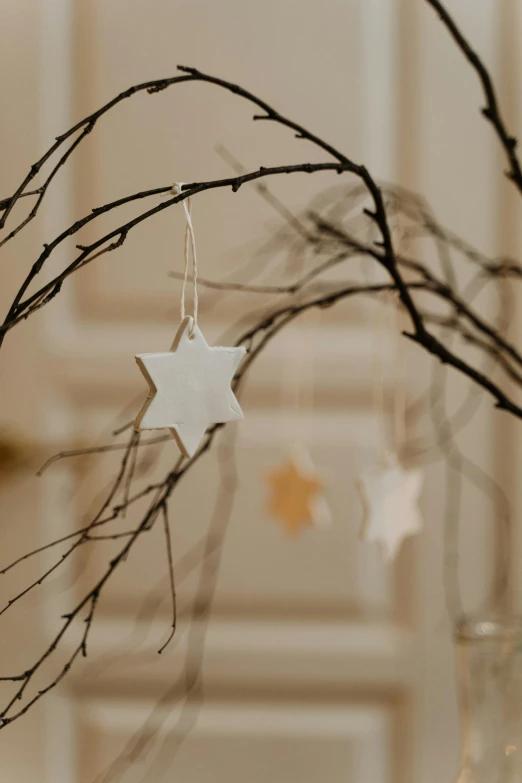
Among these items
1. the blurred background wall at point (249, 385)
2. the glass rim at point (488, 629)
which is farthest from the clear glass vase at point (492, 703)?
the blurred background wall at point (249, 385)

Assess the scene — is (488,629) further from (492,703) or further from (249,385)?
(249,385)

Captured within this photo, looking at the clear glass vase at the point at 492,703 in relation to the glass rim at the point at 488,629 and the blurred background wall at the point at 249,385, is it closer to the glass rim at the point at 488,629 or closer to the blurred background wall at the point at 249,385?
the glass rim at the point at 488,629

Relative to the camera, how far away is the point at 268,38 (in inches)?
36.3

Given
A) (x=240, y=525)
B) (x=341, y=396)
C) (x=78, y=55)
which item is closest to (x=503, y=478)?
(x=341, y=396)

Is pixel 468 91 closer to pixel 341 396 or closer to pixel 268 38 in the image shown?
pixel 268 38

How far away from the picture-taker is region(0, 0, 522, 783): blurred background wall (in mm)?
926

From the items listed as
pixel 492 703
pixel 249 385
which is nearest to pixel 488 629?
pixel 492 703

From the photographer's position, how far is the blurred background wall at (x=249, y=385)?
3.04 feet

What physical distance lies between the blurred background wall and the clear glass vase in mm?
323

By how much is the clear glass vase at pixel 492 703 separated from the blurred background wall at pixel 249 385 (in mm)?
323

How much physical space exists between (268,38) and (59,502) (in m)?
0.61

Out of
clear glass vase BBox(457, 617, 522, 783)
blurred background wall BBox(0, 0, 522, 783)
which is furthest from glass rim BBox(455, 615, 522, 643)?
blurred background wall BBox(0, 0, 522, 783)

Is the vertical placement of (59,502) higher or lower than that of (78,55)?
lower

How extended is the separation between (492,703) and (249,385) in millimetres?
457
